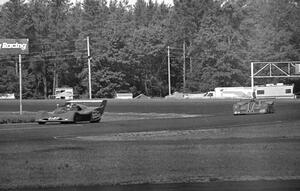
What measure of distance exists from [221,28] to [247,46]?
9.88 metres

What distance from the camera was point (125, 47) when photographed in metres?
106

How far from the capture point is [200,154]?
1505 centimetres

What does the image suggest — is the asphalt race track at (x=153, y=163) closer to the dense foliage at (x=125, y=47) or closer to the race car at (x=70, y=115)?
the race car at (x=70, y=115)

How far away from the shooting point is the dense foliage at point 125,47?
9912 centimetres

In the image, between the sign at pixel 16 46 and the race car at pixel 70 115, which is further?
the sign at pixel 16 46

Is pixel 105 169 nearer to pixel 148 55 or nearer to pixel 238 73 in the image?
pixel 238 73

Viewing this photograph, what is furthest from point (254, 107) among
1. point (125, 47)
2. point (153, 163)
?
point (125, 47)

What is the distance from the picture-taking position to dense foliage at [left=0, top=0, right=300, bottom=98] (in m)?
99.1

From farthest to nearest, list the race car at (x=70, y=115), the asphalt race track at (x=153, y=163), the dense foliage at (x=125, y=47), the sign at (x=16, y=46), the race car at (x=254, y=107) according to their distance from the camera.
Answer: the dense foliage at (x=125, y=47) < the sign at (x=16, y=46) < the race car at (x=254, y=107) < the race car at (x=70, y=115) < the asphalt race track at (x=153, y=163)

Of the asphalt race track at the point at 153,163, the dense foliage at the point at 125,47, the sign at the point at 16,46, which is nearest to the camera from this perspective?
the asphalt race track at the point at 153,163

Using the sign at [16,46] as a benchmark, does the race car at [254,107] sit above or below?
below

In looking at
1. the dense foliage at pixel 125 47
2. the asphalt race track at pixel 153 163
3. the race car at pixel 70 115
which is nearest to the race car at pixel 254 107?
the race car at pixel 70 115

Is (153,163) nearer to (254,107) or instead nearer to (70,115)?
(70,115)

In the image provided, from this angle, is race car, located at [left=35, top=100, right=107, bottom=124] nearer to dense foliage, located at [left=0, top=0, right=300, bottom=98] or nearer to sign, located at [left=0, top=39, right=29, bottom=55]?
Result: sign, located at [left=0, top=39, right=29, bottom=55]
